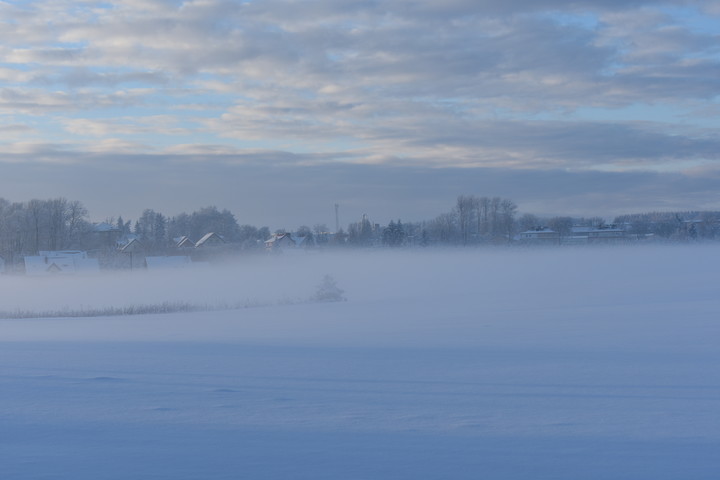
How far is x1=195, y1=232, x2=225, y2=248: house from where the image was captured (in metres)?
92.8

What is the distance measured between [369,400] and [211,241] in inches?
3438

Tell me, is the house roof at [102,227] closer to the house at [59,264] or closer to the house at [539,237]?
the house at [59,264]

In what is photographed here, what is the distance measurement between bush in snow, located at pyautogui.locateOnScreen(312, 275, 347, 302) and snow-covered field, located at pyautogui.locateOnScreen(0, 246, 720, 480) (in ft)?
53.3

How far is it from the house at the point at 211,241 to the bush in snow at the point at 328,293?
2259 inches

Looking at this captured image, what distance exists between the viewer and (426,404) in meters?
8.58

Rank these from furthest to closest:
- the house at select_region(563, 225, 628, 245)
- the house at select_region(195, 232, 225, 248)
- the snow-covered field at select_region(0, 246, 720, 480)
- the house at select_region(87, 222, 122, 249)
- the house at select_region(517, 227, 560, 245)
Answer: the house at select_region(87, 222, 122, 249) < the house at select_region(195, 232, 225, 248) < the house at select_region(517, 227, 560, 245) < the house at select_region(563, 225, 628, 245) < the snow-covered field at select_region(0, 246, 720, 480)

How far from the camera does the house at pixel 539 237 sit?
90713 millimetres

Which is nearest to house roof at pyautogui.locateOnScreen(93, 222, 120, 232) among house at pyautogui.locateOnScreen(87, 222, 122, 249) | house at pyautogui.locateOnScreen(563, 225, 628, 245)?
house at pyautogui.locateOnScreen(87, 222, 122, 249)

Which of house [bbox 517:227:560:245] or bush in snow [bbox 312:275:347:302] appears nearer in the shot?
bush in snow [bbox 312:275:347:302]

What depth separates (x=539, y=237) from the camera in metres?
94.0

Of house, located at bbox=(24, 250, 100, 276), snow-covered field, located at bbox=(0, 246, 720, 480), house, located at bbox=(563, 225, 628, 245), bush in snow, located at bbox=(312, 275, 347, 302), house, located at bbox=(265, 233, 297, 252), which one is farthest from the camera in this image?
house, located at bbox=(265, 233, 297, 252)

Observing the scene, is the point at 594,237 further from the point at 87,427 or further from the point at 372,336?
the point at 87,427

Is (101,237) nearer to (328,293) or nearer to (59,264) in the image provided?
(59,264)

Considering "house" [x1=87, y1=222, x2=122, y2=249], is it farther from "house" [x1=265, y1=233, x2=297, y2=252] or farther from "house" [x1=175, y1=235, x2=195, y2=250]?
"house" [x1=265, y1=233, x2=297, y2=252]
